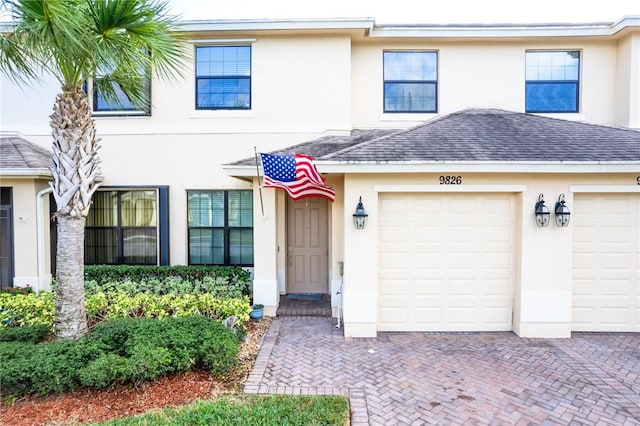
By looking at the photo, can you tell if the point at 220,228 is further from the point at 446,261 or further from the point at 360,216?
the point at 446,261

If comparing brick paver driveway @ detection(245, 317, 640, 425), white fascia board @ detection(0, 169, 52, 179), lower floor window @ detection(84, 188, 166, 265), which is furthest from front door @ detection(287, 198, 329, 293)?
white fascia board @ detection(0, 169, 52, 179)

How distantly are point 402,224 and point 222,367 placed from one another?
13.8 ft

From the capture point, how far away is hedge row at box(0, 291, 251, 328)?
6.80 meters

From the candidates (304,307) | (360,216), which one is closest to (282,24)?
(360,216)

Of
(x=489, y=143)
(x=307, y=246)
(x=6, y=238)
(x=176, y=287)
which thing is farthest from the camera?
(x=307, y=246)

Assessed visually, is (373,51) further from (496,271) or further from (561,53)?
(496,271)

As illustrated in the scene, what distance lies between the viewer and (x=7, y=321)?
22.1 feet

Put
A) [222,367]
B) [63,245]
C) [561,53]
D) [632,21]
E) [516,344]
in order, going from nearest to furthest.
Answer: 1. [222,367]
2. [63,245]
3. [516,344]
4. [632,21]
5. [561,53]

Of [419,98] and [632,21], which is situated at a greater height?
[632,21]

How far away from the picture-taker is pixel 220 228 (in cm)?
948

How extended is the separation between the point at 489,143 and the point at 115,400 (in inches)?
310

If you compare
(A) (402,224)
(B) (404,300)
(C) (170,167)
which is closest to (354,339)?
(B) (404,300)

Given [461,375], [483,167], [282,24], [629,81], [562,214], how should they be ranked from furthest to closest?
[629,81] → [282,24] → [562,214] → [483,167] → [461,375]

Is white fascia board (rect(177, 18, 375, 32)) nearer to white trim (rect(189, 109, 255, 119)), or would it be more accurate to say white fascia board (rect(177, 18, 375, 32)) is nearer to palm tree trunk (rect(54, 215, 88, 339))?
white trim (rect(189, 109, 255, 119))
